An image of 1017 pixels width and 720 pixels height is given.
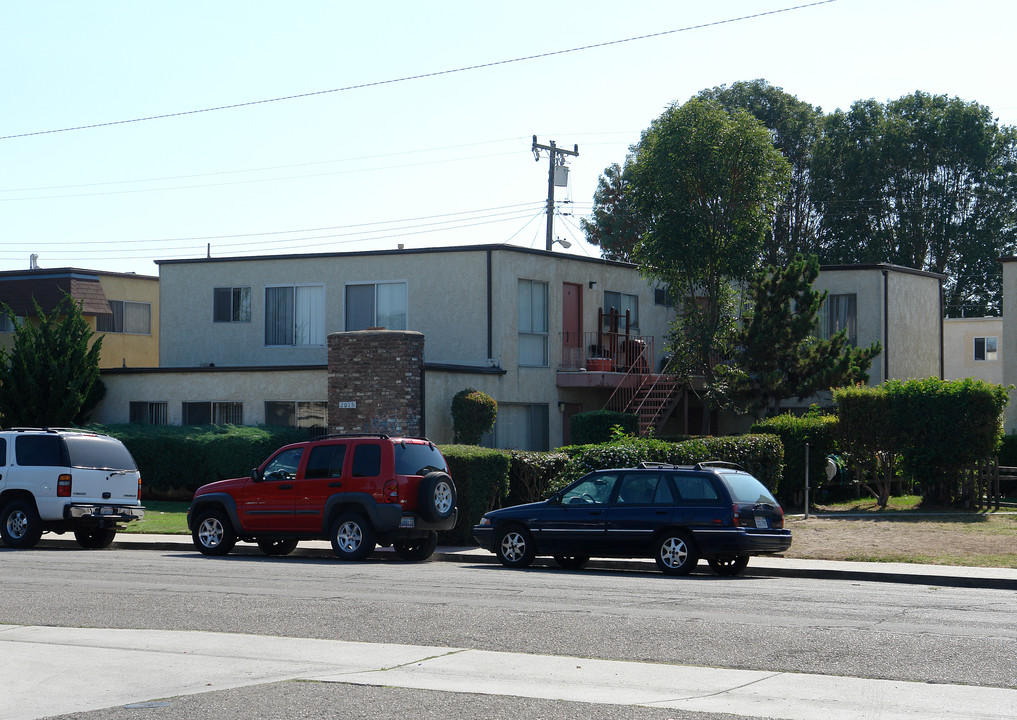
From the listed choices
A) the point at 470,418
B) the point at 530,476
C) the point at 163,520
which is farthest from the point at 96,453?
the point at 470,418

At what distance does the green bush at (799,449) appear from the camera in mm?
28141

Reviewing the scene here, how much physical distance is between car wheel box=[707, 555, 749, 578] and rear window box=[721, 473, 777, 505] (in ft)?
2.85

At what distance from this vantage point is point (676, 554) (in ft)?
57.5

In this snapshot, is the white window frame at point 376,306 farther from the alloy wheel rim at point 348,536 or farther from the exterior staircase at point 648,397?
the alloy wheel rim at point 348,536

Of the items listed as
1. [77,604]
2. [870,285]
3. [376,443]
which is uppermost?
[870,285]

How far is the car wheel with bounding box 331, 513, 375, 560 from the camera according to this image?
19359 millimetres

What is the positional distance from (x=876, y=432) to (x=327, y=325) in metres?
15.5

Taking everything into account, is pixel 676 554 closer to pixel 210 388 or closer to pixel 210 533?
pixel 210 533

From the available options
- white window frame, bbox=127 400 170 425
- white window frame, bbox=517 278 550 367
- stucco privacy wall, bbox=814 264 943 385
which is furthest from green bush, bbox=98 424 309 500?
stucco privacy wall, bbox=814 264 943 385

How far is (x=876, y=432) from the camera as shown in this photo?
27281mm

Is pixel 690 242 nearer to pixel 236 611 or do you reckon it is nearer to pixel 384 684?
pixel 236 611

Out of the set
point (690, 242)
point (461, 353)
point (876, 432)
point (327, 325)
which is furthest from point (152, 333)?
point (876, 432)

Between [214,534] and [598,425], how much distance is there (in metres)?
13.5

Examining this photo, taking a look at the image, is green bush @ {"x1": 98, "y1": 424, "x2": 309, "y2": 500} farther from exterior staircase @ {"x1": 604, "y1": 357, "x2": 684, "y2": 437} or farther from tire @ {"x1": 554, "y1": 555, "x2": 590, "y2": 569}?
tire @ {"x1": 554, "y1": 555, "x2": 590, "y2": 569}
